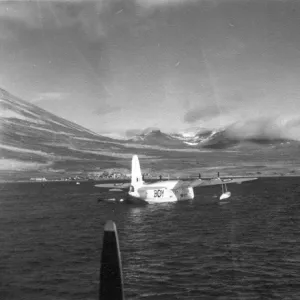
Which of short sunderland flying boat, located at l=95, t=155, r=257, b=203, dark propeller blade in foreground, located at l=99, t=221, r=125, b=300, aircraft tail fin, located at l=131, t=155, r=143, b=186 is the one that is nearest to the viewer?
dark propeller blade in foreground, located at l=99, t=221, r=125, b=300

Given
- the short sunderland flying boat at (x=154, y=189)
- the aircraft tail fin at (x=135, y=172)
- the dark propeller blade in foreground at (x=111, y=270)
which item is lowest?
the dark propeller blade in foreground at (x=111, y=270)

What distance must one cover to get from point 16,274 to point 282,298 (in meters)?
21.7

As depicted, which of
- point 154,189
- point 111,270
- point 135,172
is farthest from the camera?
point 154,189

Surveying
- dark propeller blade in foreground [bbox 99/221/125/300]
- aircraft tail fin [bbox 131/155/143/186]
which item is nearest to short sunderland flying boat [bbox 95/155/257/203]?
aircraft tail fin [bbox 131/155/143/186]

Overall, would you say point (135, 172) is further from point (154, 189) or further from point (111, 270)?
point (111, 270)

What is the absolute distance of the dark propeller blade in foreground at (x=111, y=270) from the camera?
22.7 feet

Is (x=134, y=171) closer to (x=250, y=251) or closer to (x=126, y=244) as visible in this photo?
(x=126, y=244)

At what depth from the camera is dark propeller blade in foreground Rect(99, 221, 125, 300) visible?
6910 millimetres

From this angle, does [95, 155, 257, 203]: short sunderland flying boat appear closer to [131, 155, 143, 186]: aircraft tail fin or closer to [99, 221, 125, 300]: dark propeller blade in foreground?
[131, 155, 143, 186]: aircraft tail fin

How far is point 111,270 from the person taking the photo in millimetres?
7082

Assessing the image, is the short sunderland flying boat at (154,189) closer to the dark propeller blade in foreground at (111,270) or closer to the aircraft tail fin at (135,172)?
the aircraft tail fin at (135,172)

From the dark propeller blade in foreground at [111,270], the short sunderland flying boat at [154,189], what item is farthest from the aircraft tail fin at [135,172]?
the dark propeller blade in foreground at [111,270]

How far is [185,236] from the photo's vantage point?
4831 centimetres

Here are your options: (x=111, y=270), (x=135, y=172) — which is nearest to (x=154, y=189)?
(x=135, y=172)
